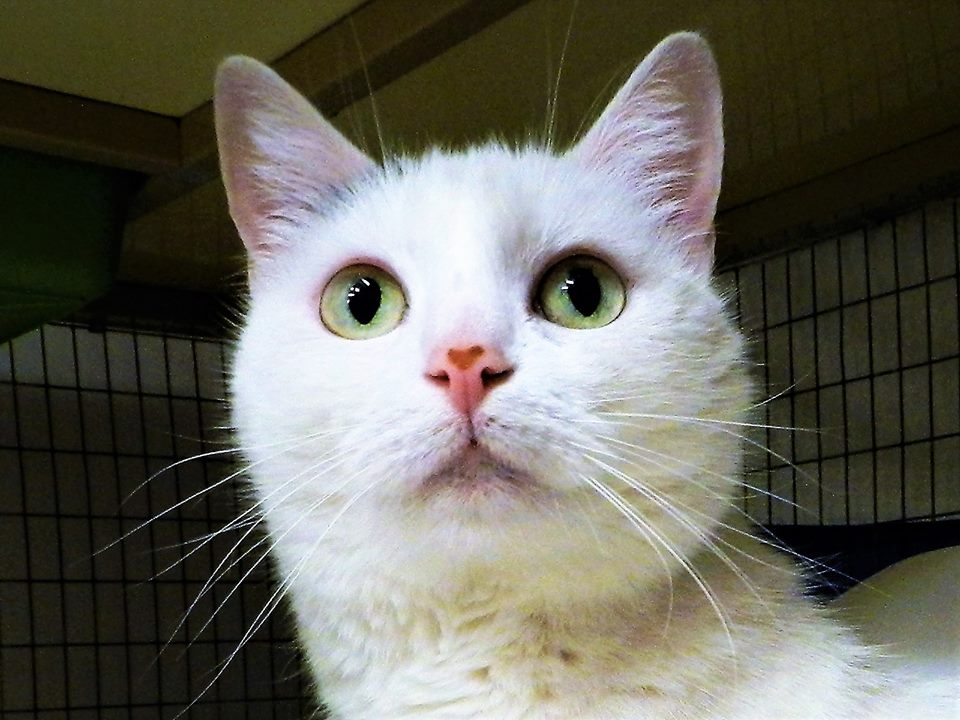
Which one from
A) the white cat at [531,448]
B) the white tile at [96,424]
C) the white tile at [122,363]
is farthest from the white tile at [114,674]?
the white cat at [531,448]

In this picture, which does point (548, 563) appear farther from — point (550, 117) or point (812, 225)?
point (812, 225)

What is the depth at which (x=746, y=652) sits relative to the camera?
65cm

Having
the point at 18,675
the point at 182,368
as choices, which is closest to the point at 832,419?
the point at 182,368

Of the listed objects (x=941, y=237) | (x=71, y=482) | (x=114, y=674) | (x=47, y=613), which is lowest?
(x=114, y=674)

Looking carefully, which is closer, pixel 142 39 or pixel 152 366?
pixel 142 39

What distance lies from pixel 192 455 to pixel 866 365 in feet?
3.69

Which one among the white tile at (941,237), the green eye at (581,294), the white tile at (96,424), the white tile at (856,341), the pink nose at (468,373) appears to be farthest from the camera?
the white tile at (96,424)

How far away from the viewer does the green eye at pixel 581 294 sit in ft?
2.15

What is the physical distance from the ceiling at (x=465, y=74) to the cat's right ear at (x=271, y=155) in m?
0.13

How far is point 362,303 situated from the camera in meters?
0.68

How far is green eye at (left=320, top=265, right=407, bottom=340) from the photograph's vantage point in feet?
2.20

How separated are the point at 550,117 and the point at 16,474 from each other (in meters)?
1.13

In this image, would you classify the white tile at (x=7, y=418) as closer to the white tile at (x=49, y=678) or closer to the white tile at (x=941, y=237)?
the white tile at (x=49, y=678)

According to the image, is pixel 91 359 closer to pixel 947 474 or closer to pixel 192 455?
pixel 192 455
